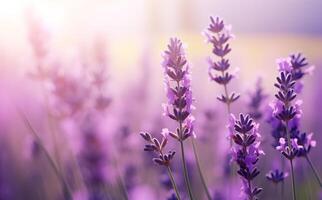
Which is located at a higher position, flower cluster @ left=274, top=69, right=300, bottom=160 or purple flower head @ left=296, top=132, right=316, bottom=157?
flower cluster @ left=274, top=69, right=300, bottom=160

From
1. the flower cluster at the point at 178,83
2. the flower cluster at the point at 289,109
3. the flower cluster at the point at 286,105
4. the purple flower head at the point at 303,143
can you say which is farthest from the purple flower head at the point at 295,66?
the flower cluster at the point at 178,83

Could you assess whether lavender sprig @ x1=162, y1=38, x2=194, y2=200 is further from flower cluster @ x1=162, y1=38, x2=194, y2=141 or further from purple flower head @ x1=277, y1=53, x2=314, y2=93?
purple flower head @ x1=277, y1=53, x2=314, y2=93

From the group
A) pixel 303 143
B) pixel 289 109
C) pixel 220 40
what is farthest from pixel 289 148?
pixel 220 40

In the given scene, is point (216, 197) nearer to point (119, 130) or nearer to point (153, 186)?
point (119, 130)

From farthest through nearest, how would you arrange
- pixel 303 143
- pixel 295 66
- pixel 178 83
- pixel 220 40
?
1. pixel 220 40
2. pixel 295 66
3. pixel 303 143
4. pixel 178 83

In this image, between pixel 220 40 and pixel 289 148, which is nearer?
pixel 289 148

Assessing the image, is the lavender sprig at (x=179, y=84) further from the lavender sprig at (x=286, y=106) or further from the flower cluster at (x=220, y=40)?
the flower cluster at (x=220, y=40)

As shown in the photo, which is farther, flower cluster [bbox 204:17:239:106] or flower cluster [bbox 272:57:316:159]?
flower cluster [bbox 204:17:239:106]

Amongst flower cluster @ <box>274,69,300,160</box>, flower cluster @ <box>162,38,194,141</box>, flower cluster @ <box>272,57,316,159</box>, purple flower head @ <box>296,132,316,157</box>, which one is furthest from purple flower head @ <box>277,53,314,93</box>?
flower cluster @ <box>162,38,194,141</box>

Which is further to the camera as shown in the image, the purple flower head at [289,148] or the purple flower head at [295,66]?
the purple flower head at [295,66]

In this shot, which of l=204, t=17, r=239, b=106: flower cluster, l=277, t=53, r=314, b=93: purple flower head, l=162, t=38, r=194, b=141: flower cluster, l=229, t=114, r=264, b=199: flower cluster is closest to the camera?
l=229, t=114, r=264, b=199: flower cluster

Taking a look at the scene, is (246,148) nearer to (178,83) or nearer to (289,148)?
(289,148)

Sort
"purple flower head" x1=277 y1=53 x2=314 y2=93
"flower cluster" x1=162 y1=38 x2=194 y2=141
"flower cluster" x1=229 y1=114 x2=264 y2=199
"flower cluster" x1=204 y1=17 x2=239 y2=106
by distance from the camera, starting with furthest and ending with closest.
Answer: "flower cluster" x1=204 y1=17 x2=239 y2=106 < "purple flower head" x1=277 y1=53 x2=314 y2=93 < "flower cluster" x1=162 y1=38 x2=194 y2=141 < "flower cluster" x1=229 y1=114 x2=264 y2=199
